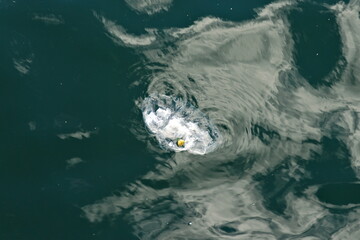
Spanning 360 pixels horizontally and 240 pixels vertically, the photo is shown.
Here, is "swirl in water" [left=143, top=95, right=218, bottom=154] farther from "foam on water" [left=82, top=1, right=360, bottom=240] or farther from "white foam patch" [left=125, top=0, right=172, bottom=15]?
"white foam patch" [left=125, top=0, right=172, bottom=15]

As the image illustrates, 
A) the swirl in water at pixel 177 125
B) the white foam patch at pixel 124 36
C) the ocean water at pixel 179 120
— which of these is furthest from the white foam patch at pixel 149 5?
the swirl in water at pixel 177 125

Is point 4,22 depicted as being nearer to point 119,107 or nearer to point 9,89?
point 9,89

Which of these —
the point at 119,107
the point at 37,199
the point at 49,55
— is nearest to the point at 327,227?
the point at 119,107

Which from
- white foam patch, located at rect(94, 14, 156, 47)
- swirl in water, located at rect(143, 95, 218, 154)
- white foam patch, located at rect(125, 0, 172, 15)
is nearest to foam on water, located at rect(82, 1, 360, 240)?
swirl in water, located at rect(143, 95, 218, 154)

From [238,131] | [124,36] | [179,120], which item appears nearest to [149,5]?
[124,36]

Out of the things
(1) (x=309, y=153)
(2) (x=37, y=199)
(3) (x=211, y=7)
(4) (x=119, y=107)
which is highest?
(3) (x=211, y=7)

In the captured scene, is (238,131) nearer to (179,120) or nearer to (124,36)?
(179,120)

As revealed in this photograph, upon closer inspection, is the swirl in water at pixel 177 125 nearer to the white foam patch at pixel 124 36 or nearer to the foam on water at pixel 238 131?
the foam on water at pixel 238 131
